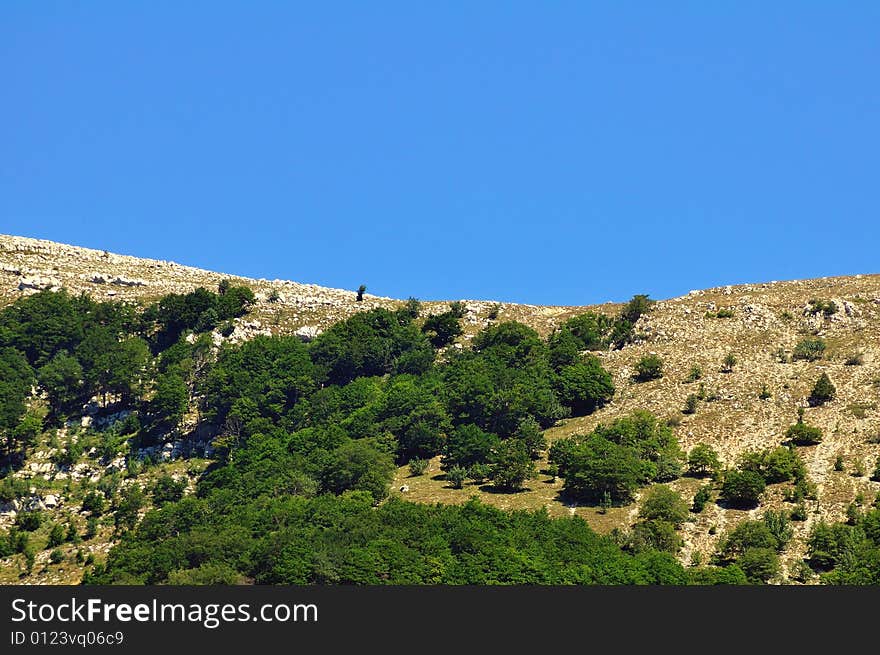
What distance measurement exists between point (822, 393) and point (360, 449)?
48.8 metres

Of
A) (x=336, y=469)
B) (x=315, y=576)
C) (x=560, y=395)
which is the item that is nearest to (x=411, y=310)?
(x=560, y=395)

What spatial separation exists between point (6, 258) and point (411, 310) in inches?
2839

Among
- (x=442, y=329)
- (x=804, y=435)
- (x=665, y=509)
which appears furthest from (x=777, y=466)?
(x=442, y=329)

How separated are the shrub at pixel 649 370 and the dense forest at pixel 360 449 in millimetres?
4727

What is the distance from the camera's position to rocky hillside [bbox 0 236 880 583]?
103m

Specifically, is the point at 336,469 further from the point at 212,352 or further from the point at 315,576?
the point at 212,352

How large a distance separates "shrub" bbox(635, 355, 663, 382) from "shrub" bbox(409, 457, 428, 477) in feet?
96.6

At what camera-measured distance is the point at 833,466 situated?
105 metres

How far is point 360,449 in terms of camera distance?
11531 centimetres

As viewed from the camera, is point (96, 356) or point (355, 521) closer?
point (355, 521)

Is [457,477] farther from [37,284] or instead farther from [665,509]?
[37,284]

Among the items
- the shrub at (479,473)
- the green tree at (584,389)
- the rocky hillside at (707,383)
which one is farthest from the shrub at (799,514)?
the green tree at (584,389)

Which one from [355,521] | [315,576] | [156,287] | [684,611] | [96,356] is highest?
[156,287]

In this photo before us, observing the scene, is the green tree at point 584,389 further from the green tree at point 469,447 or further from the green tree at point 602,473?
the green tree at point 602,473
